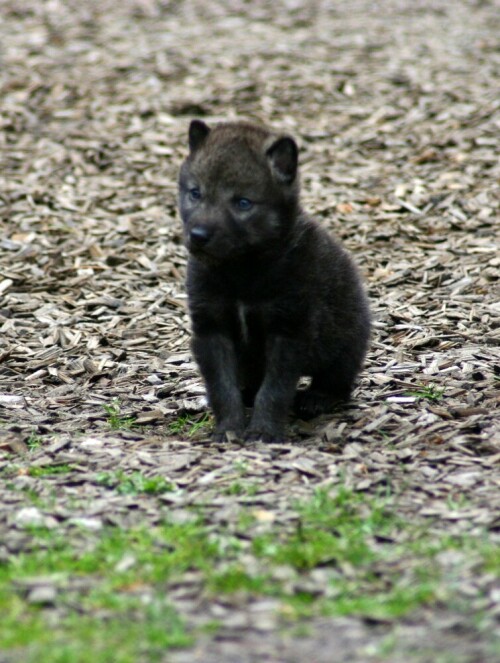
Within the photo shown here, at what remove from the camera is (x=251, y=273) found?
6.20 metres

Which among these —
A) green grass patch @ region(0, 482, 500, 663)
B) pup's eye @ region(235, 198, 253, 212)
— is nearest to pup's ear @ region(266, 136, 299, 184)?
pup's eye @ region(235, 198, 253, 212)

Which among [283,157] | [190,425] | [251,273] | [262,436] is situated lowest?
[190,425]

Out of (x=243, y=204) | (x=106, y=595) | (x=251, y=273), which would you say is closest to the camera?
(x=106, y=595)

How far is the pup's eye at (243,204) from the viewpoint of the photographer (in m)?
6.07

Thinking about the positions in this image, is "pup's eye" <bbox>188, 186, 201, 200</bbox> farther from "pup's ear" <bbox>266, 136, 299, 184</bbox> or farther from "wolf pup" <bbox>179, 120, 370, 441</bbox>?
"pup's ear" <bbox>266, 136, 299, 184</bbox>

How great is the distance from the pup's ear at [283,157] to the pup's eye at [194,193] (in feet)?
1.58

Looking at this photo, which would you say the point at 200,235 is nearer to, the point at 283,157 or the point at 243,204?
the point at 243,204

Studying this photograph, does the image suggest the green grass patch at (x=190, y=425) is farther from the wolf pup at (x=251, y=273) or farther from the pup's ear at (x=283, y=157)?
the pup's ear at (x=283, y=157)

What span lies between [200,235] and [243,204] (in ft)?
1.24

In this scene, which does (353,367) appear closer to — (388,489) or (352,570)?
(388,489)

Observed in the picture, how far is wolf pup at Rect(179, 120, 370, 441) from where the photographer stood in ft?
19.9

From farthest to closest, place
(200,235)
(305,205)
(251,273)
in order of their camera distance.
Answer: (305,205) → (251,273) → (200,235)

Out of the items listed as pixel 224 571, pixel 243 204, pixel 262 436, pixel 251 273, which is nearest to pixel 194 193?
pixel 243 204

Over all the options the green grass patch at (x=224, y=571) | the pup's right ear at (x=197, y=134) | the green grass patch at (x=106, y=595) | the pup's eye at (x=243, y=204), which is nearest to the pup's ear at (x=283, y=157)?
the pup's eye at (x=243, y=204)
